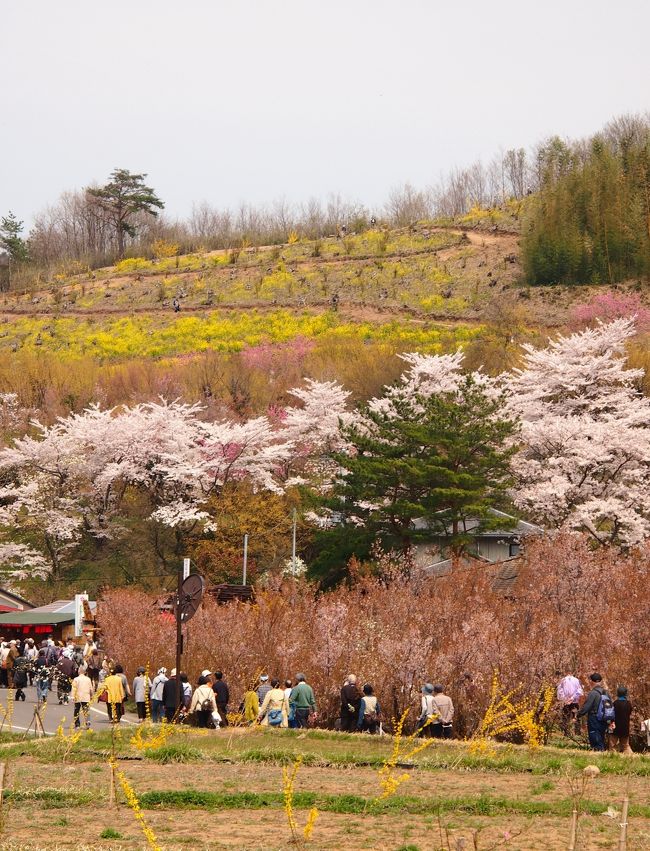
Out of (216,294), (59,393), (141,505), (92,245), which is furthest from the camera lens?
(92,245)

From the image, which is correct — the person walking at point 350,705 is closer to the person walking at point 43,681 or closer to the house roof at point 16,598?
the person walking at point 43,681

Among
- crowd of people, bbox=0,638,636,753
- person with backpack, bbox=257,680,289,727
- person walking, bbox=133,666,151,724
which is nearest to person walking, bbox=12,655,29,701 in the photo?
crowd of people, bbox=0,638,636,753

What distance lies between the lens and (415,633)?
18656 mm

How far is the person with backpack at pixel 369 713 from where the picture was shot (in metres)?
17.3

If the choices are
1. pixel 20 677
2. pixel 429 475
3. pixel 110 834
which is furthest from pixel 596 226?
pixel 110 834

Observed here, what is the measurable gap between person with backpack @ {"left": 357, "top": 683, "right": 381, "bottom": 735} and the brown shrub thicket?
1010 millimetres

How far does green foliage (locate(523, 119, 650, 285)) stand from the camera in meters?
73.0

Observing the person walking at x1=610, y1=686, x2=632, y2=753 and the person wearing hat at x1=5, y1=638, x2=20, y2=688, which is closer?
the person walking at x1=610, y1=686, x2=632, y2=753

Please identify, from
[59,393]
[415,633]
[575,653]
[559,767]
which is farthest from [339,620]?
[59,393]

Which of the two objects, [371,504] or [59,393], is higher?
[59,393]

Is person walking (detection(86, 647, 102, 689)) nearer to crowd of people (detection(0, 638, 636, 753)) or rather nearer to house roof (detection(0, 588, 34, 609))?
crowd of people (detection(0, 638, 636, 753))

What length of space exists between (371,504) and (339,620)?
1294cm

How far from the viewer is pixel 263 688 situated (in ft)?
63.2

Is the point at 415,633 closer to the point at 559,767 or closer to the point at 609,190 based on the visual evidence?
the point at 559,767
